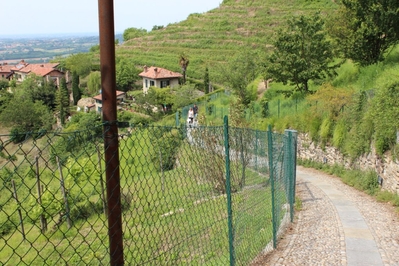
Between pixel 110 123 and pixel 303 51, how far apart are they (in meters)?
20.0

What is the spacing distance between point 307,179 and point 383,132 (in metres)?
3.77

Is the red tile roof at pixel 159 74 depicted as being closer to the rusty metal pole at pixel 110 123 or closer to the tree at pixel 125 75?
the tree at pixel 125 75

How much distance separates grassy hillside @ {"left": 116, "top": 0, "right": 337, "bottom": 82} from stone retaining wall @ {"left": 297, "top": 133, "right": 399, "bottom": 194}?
31.5 meters

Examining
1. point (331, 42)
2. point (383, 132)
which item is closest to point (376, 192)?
point (383, 132)

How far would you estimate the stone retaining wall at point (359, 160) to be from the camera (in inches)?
410

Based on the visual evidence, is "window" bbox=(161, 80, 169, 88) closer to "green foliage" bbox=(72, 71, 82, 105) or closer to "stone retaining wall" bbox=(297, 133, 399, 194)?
"green foliage" bbox=(72, 71, 82, 105)

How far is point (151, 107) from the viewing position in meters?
41.5

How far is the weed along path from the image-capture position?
19.9 ft

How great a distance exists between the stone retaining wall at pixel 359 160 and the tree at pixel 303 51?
407 centimetres

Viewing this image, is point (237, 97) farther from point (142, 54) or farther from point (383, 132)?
point (142, 54)

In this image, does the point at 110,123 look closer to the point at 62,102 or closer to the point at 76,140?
the point at 76,140

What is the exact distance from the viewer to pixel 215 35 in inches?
2603

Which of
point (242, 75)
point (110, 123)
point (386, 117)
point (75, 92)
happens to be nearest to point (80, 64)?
point (75, 92)

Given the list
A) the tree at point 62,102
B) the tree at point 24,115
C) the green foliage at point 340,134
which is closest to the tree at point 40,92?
the tree at point 62,102
